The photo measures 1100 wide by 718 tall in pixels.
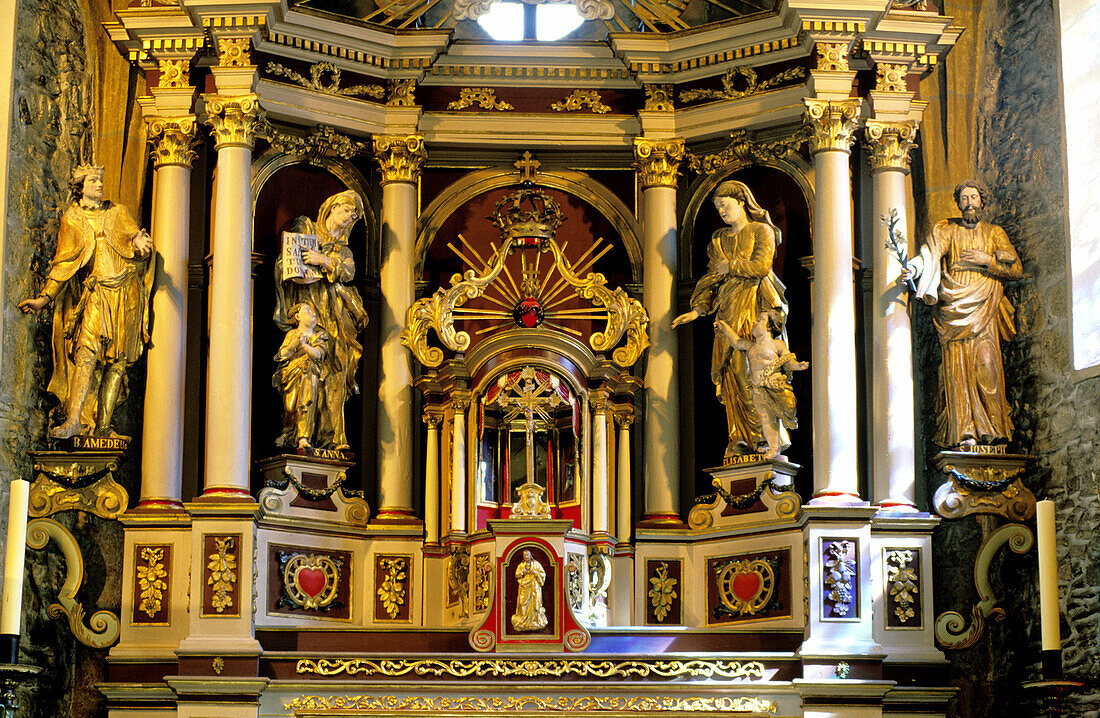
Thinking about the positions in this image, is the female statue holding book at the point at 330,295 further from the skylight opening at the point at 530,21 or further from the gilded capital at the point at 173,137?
the skylight opening at the point at 530,21

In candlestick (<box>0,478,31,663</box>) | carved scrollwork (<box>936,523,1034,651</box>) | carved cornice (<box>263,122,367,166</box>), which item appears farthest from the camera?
carved cornice (<box>263,122,367,166</box>)

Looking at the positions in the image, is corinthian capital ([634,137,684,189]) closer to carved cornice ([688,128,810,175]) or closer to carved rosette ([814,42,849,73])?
carved cornice ([688,128,810,175])

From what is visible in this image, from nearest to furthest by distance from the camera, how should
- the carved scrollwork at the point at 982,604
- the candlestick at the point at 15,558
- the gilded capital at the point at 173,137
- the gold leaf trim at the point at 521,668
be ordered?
the candlestick at the point at 15,558
the gold leaf trim at the point at 521,668
the carved scrollwork at the point at 982,604
the gilded capital at the point at 173,137

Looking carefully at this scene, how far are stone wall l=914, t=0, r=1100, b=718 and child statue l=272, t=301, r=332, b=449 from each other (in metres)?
5.45

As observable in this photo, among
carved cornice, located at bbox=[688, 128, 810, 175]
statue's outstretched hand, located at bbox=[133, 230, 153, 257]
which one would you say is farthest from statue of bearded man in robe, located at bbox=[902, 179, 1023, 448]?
statue's outstretched hand, located at bbox=[133, 230, 153, 257]

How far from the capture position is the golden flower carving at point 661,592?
17.5m

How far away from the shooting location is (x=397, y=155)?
18.5 meters

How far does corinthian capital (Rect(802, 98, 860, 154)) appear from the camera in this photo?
17.3 metres

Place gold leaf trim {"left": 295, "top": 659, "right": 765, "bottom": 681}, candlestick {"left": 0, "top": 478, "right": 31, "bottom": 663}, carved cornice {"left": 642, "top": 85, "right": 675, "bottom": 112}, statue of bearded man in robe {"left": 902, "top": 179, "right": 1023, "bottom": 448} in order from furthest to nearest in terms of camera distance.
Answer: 1. carved cornice {"left": 642, "top": 85, "right": 675, "bottom": 112}
2. statue of bearded man in robe {"left": 902, "top": 179, "right": 1023, "bottom": 448}
3. gold leaf trim {"left": 295, "top": 659, "right": 765, "bottom": 681}
4. candlestick {"left": 0, "top": 478, "right": 31, "bottom": 663}

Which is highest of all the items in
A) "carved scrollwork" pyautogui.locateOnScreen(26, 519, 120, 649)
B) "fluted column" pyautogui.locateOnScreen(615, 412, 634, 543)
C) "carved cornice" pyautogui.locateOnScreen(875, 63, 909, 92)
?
"carved cornice" pyautogui.locateOnScreen(875, 63, 909, 92)

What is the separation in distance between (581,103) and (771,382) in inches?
140

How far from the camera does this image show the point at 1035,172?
57.6 feet

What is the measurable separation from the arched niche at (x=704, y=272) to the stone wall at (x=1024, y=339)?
107 centimetres

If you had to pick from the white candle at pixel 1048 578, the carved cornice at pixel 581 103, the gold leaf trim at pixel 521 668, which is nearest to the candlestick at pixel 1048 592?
the white candle at pixel 1048 578
